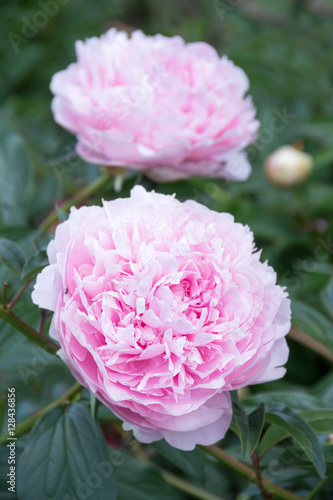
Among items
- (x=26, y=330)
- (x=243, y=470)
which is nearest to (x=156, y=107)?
(x=26, y=330)

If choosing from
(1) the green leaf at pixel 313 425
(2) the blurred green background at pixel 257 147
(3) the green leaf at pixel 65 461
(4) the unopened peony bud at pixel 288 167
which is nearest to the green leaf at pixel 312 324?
(2) the blurred green background at pixel 257 147

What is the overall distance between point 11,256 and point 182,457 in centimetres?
28

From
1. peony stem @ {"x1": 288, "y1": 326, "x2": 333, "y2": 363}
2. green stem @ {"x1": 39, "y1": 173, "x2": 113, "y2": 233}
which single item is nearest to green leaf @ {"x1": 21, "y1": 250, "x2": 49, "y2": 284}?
green stem @ {"x1": 39, "y1": 173, "x2": 113, "y2": 233}

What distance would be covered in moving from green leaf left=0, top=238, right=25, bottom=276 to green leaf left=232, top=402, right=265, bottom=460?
0.24 m

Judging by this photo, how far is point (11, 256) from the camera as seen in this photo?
568mm

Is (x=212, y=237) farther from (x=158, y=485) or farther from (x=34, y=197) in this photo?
(x=34, y=197)

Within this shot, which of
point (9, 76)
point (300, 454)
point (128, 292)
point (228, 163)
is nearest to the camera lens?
point (128, 292)

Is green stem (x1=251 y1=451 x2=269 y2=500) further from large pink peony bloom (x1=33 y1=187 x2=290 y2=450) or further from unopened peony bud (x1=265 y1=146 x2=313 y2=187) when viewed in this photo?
unopened peony bud (x1=265 y1=146 x2=313 y2=187)

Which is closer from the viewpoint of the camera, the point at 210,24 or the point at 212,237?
the point at 212,237

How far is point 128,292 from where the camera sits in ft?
1.60

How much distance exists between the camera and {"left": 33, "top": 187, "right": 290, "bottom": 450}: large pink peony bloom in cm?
47

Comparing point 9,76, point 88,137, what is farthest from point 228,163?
point 9,76

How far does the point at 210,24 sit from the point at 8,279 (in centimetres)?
166

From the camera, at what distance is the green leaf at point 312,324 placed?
0.74m
